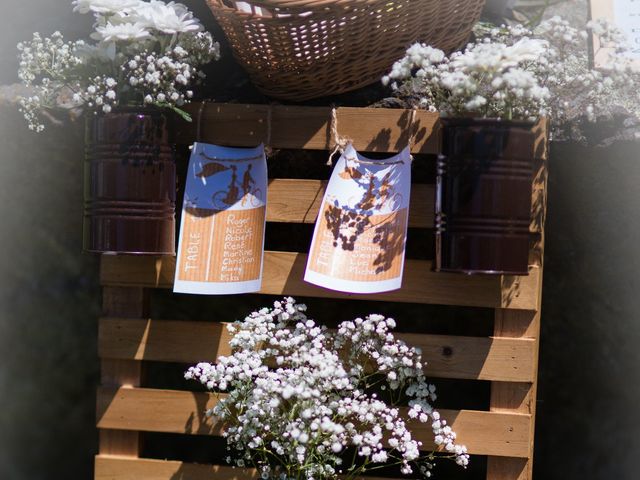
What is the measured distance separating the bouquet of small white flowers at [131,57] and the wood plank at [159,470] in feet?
2.16

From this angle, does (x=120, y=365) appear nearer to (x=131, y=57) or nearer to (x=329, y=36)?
(x=131, y=57)

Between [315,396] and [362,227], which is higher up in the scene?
[362,227]

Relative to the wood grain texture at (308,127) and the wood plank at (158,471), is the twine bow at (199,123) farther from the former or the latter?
the wood plank at (158,471)

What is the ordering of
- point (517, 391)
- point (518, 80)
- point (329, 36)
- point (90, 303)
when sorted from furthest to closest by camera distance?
point (90, 303) → point (517, 391) → point (329, 36) → point (518, 80)

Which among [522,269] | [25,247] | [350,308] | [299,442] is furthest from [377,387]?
[25,247]

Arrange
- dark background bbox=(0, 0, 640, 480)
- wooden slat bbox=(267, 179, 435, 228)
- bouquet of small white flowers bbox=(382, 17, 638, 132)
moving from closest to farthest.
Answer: bouquet of small white flowers bbox=(382, 17, 638, 132)
wooden slat bbox=(267, 179, 435, 228)
dark background bbox=(0, 0, 640, 480)

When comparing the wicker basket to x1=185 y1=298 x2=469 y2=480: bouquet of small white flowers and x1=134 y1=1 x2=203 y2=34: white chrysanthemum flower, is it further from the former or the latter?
x1=185 y1=298 x2=469 y2=480: bouquet of small white flowers

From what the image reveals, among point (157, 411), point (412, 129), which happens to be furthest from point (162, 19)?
point (157, 411)

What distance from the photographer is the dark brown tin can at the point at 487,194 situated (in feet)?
4.21

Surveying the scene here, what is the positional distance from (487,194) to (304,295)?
1.29 ft

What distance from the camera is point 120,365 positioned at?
1506 millimetres

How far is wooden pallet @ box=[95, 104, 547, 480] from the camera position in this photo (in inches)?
56.2

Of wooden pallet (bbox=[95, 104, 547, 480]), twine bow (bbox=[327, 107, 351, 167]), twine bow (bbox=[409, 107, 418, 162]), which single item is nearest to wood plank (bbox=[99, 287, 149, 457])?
wooden pallet (bbox=[95, 104, 547, 480])

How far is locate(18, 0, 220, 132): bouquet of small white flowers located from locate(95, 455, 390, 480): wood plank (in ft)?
2.16
